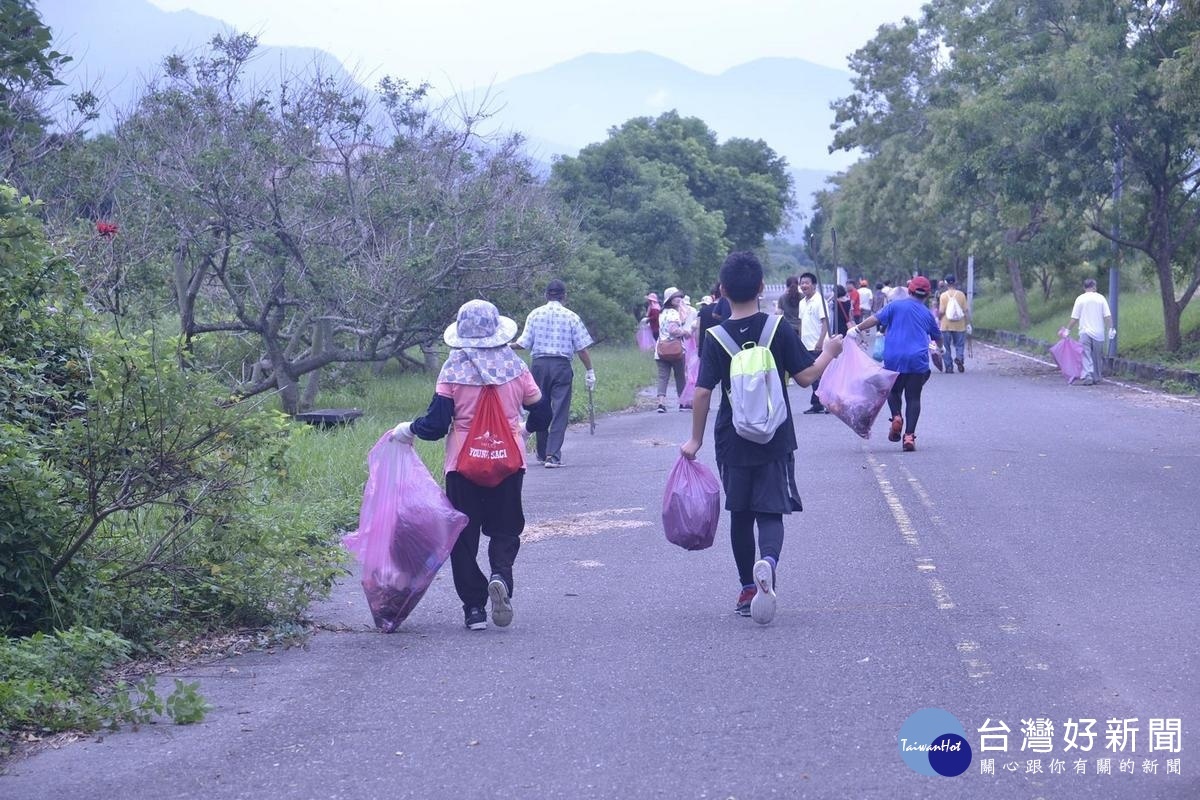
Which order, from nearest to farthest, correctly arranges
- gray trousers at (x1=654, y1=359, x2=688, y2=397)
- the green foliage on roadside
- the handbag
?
the green foliage on roadside → the handbag → gray trousers at (x1=654, y1=359, x2=688, y2=397)

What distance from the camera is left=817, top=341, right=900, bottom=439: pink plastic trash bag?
11914 millimetres

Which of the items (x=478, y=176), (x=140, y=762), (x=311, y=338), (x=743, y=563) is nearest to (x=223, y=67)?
(x=478, y=176)

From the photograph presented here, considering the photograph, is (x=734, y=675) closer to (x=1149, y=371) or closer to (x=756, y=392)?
(x=756, y=392)

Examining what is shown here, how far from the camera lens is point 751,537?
23.8ft

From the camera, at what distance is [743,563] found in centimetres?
727

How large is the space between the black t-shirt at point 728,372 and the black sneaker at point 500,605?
4.26ft

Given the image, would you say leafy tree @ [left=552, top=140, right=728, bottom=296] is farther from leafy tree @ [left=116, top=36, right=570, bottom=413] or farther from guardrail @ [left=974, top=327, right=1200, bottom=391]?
leafy tree @ [left=116, top=36, right=570, bottom=413]

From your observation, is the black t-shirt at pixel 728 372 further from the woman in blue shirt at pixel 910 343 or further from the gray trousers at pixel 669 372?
the gray trousers at pixel 669 372

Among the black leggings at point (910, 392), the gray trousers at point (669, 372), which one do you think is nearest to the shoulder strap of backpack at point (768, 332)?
the black leggings at point (910, 392)

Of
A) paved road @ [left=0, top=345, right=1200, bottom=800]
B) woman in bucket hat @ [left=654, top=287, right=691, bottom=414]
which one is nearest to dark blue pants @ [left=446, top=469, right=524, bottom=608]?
paved road @ [left=0, top=345, right=1200, bottom=800]

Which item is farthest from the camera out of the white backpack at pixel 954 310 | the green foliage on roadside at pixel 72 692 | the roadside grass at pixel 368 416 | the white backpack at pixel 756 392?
the white backpack at pixel 954 310

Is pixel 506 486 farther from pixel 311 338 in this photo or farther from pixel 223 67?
pixel 311 338

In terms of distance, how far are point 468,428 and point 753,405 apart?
1.46 metres

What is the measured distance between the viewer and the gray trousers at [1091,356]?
23747 millimetres
